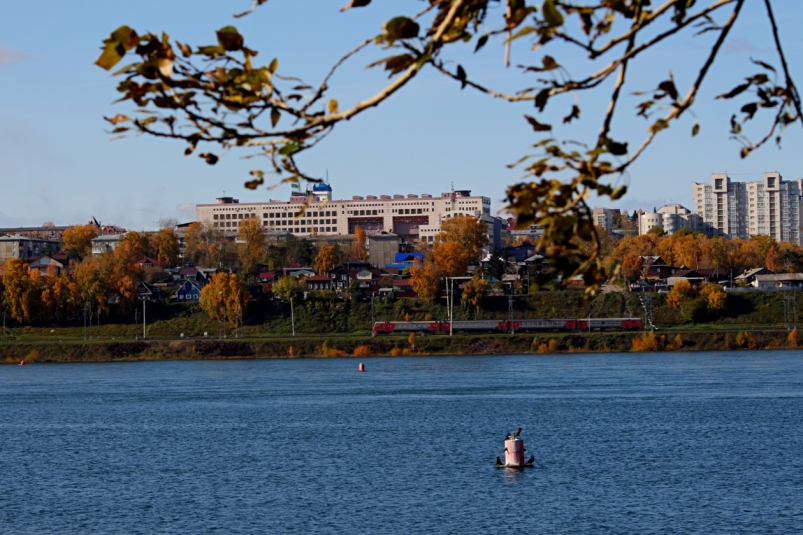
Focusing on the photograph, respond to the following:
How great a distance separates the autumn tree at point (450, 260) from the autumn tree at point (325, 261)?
2177 centimetres

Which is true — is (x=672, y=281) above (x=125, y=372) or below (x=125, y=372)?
above

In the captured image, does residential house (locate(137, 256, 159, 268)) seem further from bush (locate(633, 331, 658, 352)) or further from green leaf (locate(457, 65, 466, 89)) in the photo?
green leaf (locate(457, 65, 466, 89))

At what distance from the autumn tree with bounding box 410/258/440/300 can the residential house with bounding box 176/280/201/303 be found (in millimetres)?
26185

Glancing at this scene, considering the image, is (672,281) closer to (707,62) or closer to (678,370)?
(678,370)

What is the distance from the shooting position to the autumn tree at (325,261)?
144 meters

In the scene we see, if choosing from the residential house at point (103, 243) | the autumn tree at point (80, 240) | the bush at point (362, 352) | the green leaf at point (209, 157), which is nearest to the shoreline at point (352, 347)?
the bush at point (362, 352)

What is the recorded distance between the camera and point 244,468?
3672 centimetres

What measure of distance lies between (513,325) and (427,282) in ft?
52.4

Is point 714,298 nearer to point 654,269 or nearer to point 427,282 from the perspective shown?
point 654,269

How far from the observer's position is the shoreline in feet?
317

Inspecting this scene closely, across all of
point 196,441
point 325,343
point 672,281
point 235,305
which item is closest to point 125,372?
point 325,343

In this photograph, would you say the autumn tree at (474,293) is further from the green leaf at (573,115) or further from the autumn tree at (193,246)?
the green leaf at (573,115)

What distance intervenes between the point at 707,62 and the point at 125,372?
3343 inches

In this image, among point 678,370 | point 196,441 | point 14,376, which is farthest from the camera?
point 14,376
